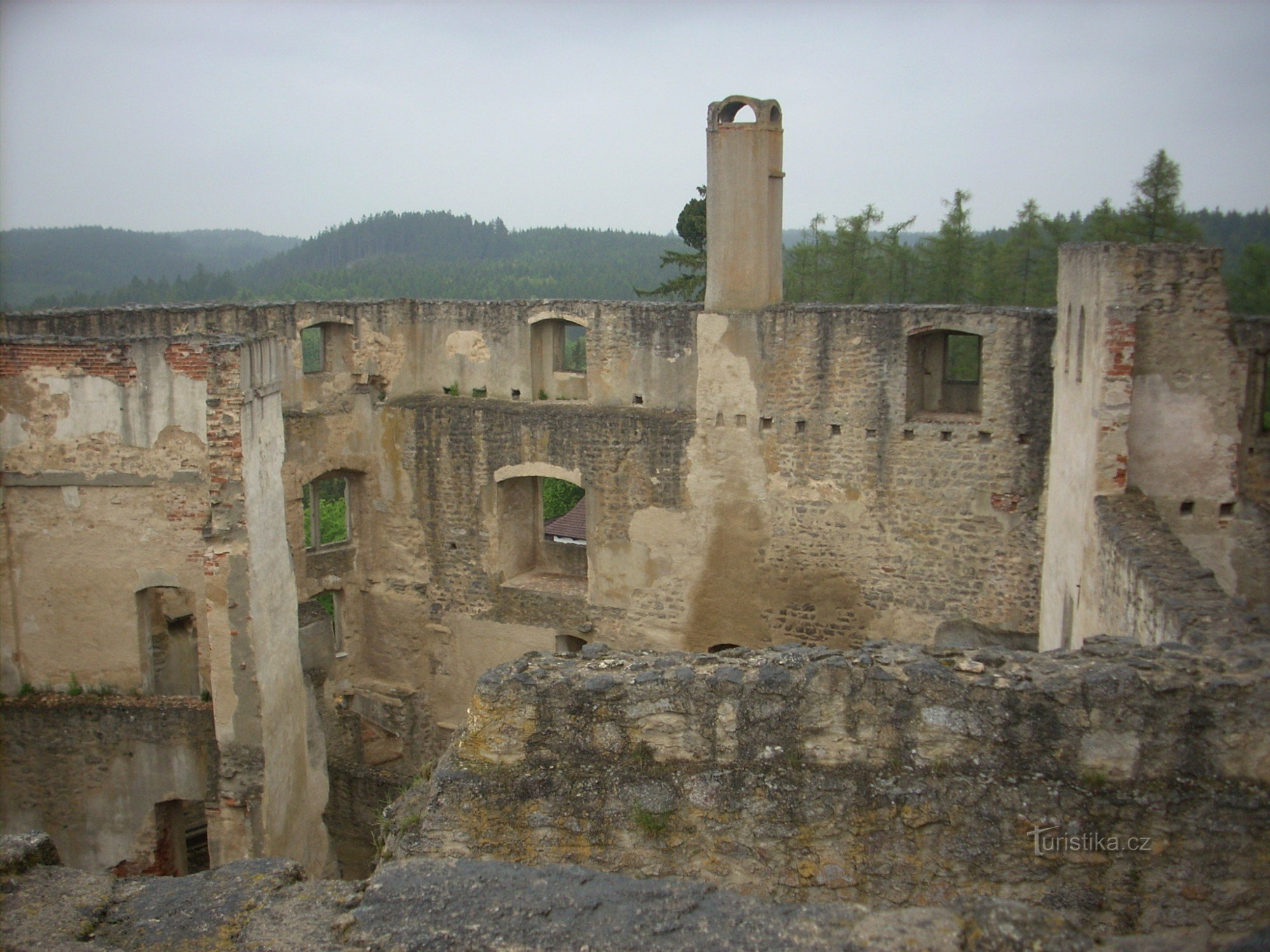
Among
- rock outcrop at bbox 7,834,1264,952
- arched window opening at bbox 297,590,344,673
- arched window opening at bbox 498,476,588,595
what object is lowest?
arched window opening at bbox 297,590,344,673

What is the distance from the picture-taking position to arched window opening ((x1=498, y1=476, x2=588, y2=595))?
1416cm

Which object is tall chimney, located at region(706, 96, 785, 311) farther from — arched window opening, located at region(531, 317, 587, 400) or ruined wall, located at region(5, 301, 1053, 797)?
arched window opening, located at region(531, 317, 587, 400)

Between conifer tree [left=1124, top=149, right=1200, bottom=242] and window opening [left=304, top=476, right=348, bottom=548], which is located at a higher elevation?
conifer tree [left=1124, top=149, right=1200, bottom=242]

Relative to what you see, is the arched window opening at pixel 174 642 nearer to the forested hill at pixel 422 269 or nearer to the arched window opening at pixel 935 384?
the arched window opening at pixel 935 384

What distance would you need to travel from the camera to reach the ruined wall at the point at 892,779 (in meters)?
4.79

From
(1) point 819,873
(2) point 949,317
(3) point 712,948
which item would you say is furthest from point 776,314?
(3) point 712,948

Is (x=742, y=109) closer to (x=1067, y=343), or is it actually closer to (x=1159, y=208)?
(x=1067, y=343)

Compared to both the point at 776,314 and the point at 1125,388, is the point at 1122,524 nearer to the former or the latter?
the point at 1125,388

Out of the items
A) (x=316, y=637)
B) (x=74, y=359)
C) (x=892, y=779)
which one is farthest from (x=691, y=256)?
(x=892, y=779)

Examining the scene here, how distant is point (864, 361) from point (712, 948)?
9.52 m

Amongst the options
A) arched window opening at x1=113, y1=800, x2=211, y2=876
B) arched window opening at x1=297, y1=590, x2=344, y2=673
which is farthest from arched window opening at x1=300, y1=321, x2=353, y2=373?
arched window opening at x1=113, y1=800, x2=211, y2=876

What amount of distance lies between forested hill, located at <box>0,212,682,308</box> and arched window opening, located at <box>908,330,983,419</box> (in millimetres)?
35313

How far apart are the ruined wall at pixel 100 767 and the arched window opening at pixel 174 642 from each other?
1473 millimetres
